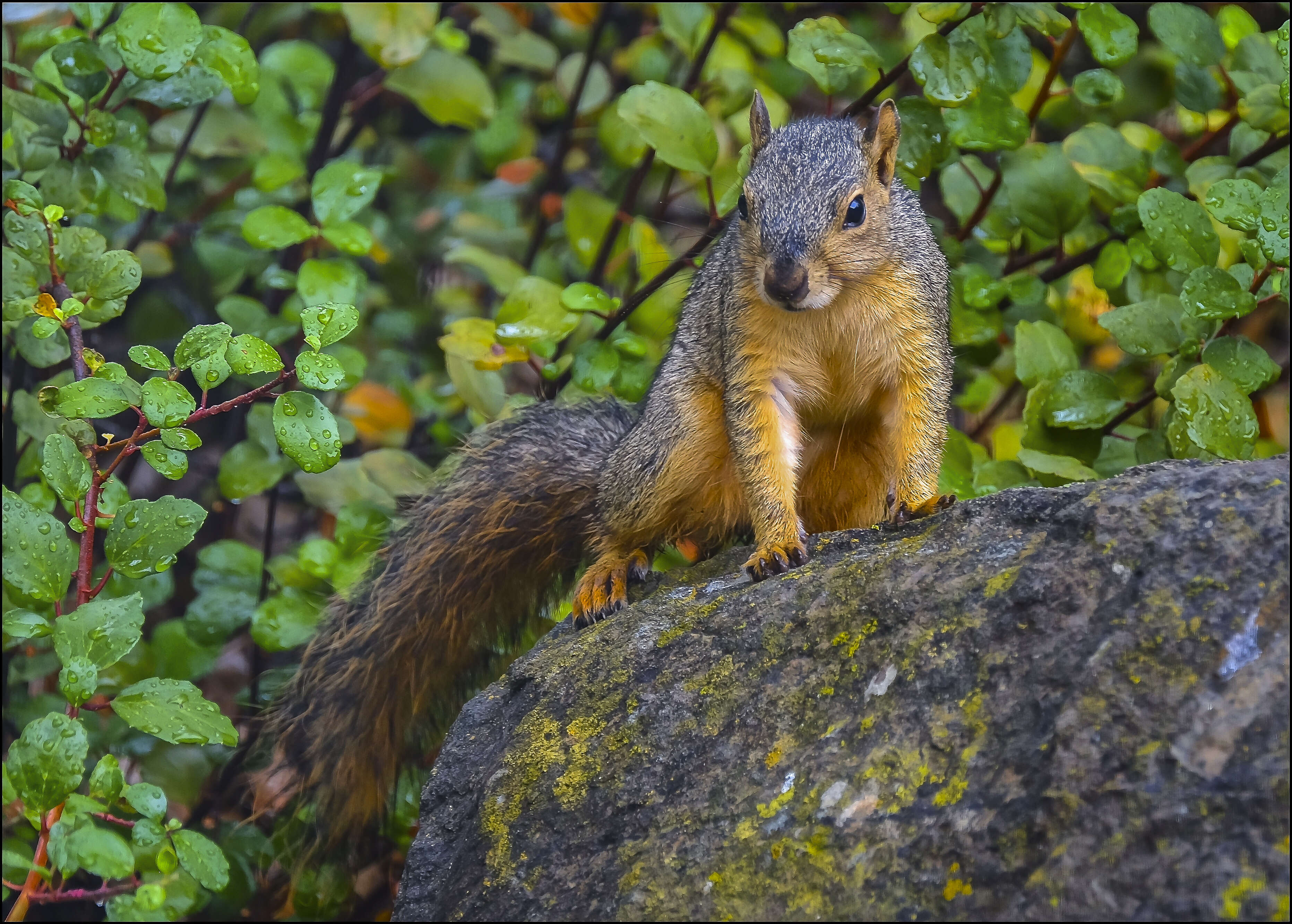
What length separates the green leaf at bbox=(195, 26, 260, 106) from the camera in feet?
7.07

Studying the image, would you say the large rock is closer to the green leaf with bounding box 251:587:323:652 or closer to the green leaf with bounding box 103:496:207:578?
the green leaf with bounding box 103:496:207:578

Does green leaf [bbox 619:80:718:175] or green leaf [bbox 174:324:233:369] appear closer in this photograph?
green leaf [bbox 174:324:233:369]

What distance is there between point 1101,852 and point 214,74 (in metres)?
1.99

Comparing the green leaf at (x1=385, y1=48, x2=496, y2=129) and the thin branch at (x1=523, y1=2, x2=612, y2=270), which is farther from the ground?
the green leaf at (x1=385, y1=48, x2=496, y2=129)

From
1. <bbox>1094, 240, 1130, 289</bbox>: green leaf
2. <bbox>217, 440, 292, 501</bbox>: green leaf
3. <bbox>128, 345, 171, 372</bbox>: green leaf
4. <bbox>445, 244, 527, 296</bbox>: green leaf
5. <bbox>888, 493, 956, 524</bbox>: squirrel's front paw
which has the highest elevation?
<bbox>128, 345, 171, 372</bbox>: green leaf

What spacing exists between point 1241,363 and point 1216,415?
4.9 inches

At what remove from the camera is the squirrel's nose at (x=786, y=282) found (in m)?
1.71

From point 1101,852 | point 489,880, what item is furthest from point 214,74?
point 1101,852

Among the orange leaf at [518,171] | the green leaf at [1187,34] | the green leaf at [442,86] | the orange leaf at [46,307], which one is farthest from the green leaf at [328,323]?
the orange leaf at [518,171]

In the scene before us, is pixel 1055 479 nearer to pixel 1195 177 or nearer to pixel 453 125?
pixel 1195 177

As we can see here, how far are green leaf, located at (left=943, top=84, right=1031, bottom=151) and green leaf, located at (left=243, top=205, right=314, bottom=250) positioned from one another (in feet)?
4.03

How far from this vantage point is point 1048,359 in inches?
87.1

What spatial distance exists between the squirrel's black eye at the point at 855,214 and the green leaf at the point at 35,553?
48.4 inches

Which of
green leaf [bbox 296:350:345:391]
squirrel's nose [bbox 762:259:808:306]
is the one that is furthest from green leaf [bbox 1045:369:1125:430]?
green leaf [bbox 296:350:345:391]
